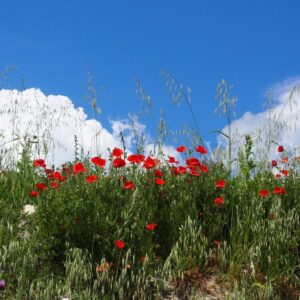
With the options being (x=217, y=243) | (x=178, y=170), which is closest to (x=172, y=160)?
(x=178, y=170)

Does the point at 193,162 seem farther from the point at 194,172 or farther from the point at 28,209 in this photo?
the point at 28,209

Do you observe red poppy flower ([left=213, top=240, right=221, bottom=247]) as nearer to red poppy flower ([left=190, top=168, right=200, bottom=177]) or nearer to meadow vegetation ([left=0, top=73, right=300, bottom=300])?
meadow vegetation ([left=0, top=73, right=300, bottom=300])

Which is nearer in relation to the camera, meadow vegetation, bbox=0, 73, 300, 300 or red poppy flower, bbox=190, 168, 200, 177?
meadow vegetation, bbox=0, 73, 300, 300

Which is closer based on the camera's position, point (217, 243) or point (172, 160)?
point (217, 243)

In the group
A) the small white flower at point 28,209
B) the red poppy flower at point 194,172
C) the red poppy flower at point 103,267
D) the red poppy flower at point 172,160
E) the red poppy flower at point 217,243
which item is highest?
the red poppy flower at point 172,160

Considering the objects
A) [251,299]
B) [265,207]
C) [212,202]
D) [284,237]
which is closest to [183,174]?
[212,202]

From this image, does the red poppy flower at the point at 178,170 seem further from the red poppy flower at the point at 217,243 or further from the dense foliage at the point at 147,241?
the red poppy flower at the point at 217,243

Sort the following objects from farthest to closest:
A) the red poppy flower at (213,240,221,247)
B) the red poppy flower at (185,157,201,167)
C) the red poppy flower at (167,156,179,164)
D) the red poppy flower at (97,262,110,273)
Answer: the red poppy flower at (167,156,179,164), the red poppy flower at (185,157,201,167), the red poppy flower at (213,240,221,247), the red poppy flower at (97,262,110,273)

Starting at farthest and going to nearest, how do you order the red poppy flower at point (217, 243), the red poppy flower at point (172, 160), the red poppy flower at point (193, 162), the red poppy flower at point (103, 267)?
the red poppy flower at point (172, 160) → the red poppy flower at point (193, 162) → the red poppy flower at point (217, 243) → the red poppy flower at point (103, 267)

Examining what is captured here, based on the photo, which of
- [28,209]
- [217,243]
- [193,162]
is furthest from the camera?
[28,209]

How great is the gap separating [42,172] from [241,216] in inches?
113

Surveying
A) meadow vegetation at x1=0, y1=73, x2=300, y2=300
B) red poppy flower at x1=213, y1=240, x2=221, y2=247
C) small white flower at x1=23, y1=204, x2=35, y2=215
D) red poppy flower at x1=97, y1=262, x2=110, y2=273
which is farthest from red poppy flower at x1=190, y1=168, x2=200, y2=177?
small white flower at x1=23, y1=204, x2=35, y2=215

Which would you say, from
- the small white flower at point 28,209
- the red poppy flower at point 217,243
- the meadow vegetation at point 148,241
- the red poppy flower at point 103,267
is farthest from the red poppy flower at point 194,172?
the small white flower at point 28,209

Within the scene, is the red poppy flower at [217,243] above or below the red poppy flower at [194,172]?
below
